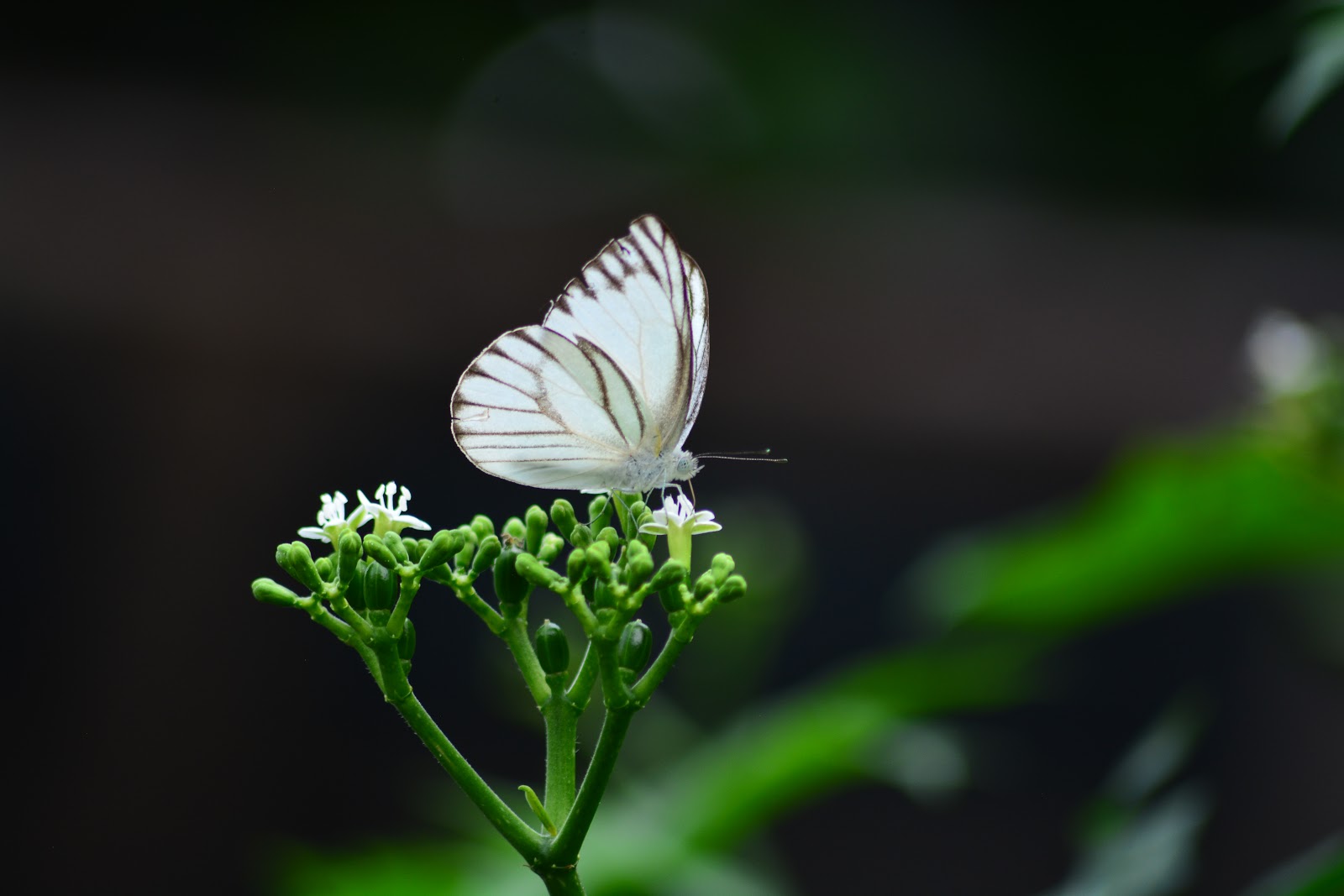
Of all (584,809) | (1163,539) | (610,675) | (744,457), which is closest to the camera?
(584,809)

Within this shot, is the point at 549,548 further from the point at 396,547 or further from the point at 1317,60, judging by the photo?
the point at 1317,60

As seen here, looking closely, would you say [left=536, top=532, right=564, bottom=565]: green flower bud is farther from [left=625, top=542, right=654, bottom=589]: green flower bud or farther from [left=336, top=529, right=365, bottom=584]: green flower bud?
[left=336, top=529, right=365, bottom=584]: green flower bud

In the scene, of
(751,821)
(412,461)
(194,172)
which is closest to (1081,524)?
(751,821)

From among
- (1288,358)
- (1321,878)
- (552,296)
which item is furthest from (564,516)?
(552,296)

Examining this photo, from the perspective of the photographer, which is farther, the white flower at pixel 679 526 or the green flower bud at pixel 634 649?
the white flower at pixel 679 526

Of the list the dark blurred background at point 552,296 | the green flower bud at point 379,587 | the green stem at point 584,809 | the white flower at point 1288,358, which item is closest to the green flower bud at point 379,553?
the green flower bud at point 379,587

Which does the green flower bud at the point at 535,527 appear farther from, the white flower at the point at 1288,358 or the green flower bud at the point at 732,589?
the white flower at the point at 1288,358

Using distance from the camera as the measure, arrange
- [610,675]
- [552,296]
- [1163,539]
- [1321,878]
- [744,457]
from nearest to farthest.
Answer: [610,675] < [1321,878] < [1163,539] < [744,457] < [552,296]
